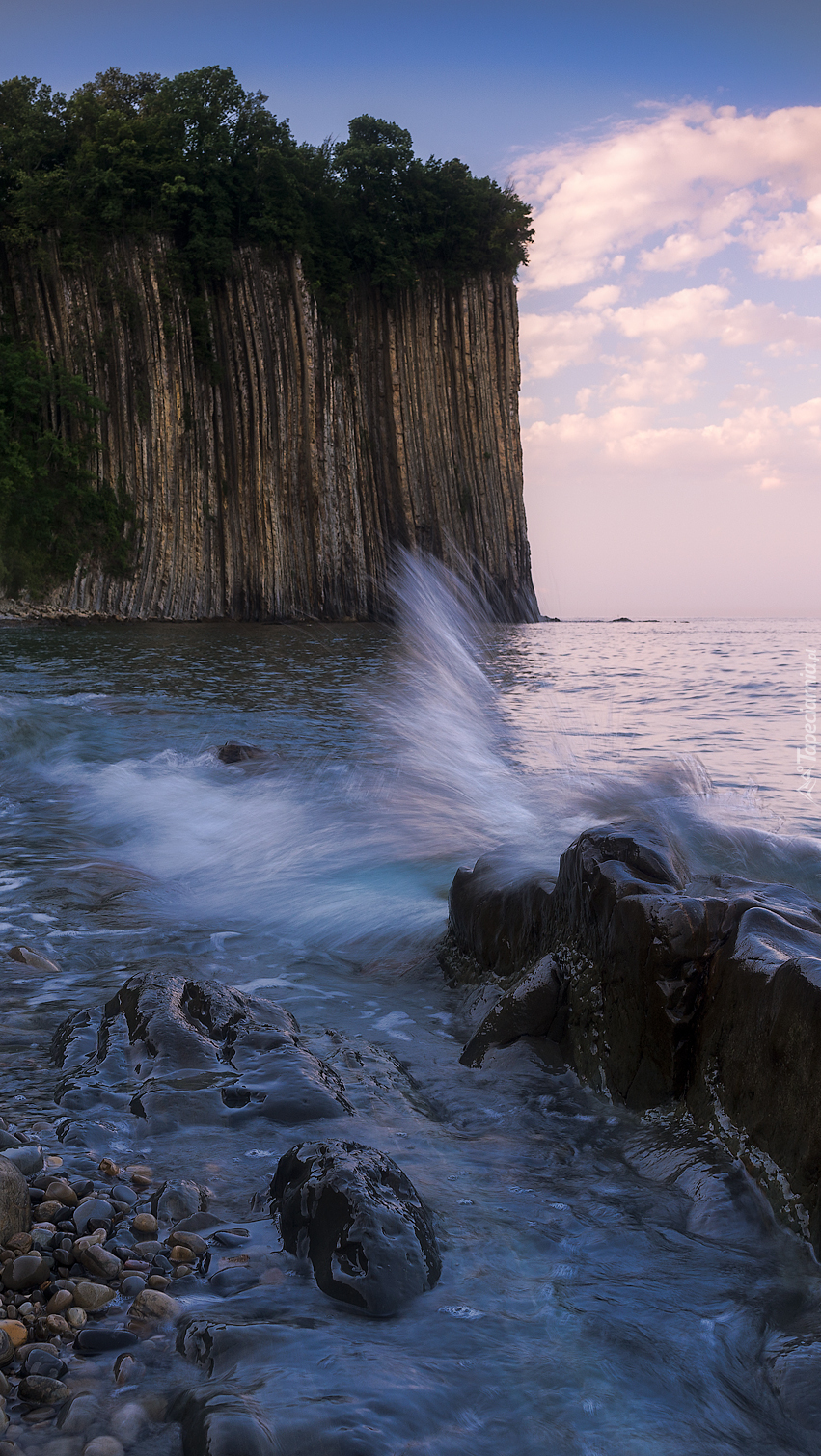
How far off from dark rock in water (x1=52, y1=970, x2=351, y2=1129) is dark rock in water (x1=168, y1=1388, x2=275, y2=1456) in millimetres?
967

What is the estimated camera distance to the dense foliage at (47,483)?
2544cm

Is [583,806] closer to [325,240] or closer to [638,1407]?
[638,1407]

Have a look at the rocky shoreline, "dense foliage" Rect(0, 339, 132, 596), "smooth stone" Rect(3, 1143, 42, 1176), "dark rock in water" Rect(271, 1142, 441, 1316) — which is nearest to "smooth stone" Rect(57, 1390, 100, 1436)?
"dark rock in water" Rect(271, 1142, 441, 1316)

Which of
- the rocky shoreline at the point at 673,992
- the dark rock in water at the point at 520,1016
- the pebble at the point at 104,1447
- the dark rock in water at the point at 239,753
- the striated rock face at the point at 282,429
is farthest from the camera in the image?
the striated rock face at the point at 282,429

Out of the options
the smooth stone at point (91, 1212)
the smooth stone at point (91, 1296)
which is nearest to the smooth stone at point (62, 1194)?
the smooth stone at point (91, 1212)

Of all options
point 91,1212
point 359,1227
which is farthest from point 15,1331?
point 359,1227

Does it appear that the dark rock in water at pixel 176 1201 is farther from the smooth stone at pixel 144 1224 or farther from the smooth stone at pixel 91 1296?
the smooth stone at pixel 91 1296

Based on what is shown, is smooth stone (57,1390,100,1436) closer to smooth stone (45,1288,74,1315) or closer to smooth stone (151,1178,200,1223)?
smooth stone (45,1288,74,1315)

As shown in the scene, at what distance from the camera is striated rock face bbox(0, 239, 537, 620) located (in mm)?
27875

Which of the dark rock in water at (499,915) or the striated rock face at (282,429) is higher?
the striated rock face at (282,429)

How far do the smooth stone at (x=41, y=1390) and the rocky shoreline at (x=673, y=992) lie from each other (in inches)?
60.1

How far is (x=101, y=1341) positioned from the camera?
1.57 metres

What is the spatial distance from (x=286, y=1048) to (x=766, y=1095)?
53.2 inches

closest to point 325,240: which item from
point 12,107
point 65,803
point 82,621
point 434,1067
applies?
point 12,107
